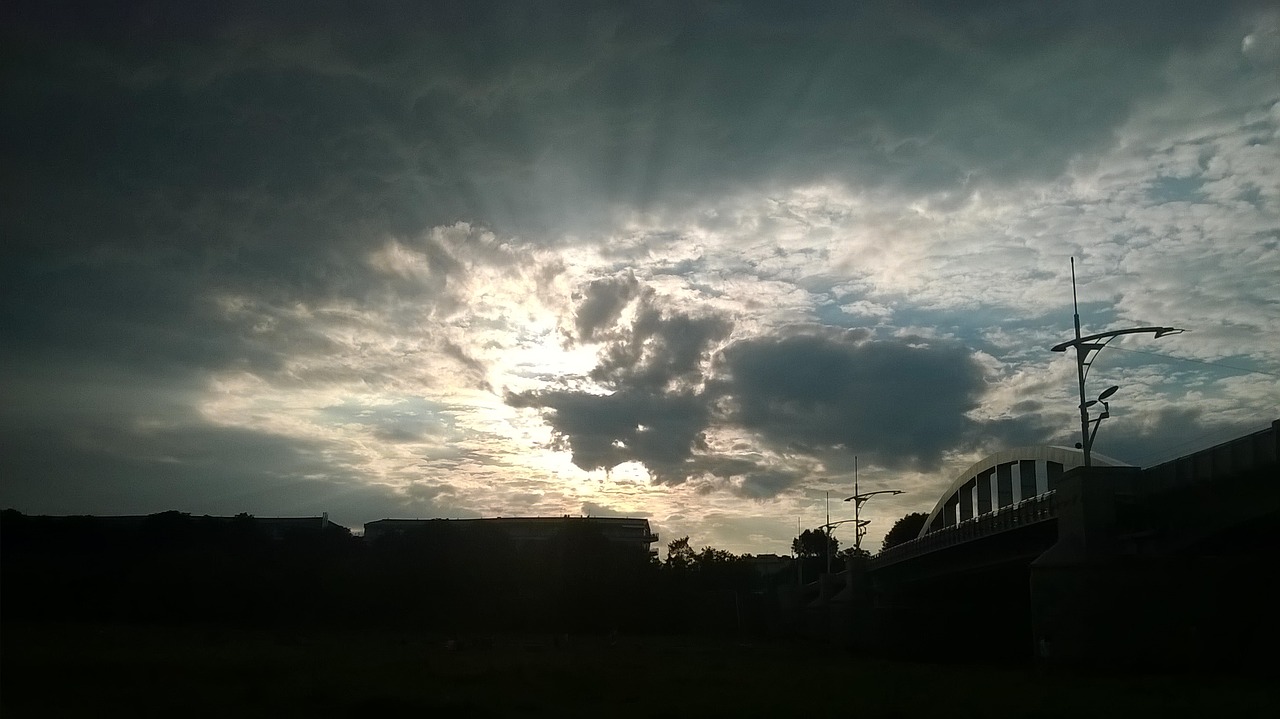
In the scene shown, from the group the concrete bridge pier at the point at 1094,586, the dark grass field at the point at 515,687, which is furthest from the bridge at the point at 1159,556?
the dark grass field at the point at 515,687

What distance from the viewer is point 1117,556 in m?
45.8

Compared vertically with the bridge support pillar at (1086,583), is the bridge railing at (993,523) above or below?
above

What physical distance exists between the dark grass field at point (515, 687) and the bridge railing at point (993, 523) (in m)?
8.21

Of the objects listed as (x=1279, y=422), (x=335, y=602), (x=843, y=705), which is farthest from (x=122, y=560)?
(x=1279, y=422)

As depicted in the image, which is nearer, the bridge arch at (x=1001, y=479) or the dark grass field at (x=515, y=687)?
the dark grass field at (x=515, y=687)

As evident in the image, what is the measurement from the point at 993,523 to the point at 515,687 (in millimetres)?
36616

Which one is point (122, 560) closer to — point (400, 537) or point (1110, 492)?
point (400, 537)

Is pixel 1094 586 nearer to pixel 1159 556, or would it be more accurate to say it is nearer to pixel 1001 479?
pixel 1159 556

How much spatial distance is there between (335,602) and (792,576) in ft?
335

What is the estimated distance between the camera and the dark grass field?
1146 inches

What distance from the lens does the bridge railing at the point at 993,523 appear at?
53.8m

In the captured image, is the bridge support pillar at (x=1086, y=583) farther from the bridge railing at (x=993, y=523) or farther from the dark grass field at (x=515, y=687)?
the bridge railing at (x=993, y=523)

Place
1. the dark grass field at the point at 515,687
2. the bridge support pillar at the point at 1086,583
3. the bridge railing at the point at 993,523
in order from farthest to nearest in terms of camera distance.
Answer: the bridge railing at the point at 993,523, the bridge support pillar at the point at 1086,583, the dark grass field at the point at 515,687

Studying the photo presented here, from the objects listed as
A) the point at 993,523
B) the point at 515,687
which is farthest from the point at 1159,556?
the point at 515,687
